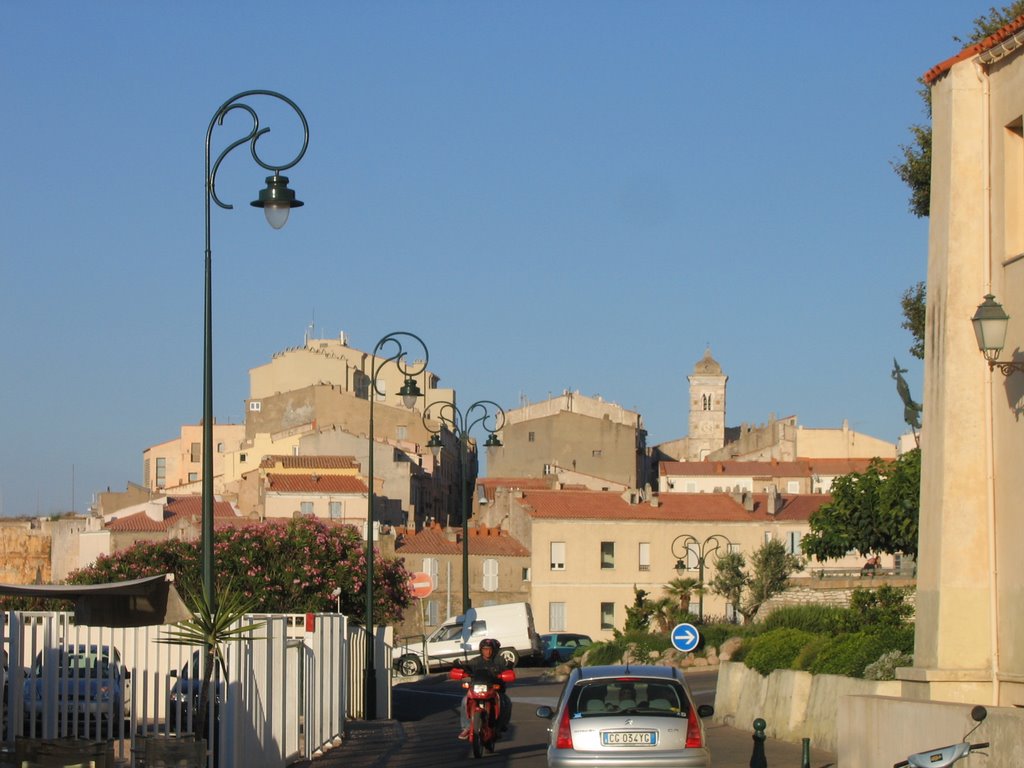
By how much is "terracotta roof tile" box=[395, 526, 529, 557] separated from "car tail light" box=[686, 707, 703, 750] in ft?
203

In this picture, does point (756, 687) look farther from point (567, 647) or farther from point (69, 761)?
point (567, 647)

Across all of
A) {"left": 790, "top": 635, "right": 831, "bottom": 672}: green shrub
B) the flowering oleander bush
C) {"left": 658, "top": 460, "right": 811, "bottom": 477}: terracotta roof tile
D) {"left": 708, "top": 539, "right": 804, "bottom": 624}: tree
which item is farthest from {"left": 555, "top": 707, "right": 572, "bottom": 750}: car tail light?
{"left": 658, "top": 460, "right": 811, "bottom": 477}: terracotta roof tile

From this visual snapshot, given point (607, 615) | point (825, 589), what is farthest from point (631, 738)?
point (607, 615)

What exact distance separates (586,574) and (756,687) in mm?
54129

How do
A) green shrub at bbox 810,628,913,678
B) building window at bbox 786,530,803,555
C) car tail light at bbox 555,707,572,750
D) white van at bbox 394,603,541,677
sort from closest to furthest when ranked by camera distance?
car tail light at bbox 555,707,572,750 < green shrub at bbox 810,628,913,678 < white van at bbox 394,603,541,677 < building window at bbox 786,530,803,555

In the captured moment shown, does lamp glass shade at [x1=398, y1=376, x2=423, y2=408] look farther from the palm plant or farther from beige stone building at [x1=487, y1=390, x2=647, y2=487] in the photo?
beige stone building at [x1=487, y1=390, x2=647, y2=487]

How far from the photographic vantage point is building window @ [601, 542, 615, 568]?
78.4 meters

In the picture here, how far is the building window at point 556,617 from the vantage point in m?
77.7

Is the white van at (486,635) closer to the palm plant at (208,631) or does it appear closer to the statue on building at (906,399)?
the statue on building at (906,399)

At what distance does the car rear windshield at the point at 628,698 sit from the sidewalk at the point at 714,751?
340 cm

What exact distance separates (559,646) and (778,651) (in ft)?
123

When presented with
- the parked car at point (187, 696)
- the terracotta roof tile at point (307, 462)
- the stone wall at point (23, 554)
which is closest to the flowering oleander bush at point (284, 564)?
the parked car at point (187, 696)

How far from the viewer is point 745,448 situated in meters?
138

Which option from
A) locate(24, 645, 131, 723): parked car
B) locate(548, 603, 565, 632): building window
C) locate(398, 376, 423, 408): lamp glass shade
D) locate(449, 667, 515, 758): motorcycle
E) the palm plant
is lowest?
locate(548, 603, 565, 632): building window
